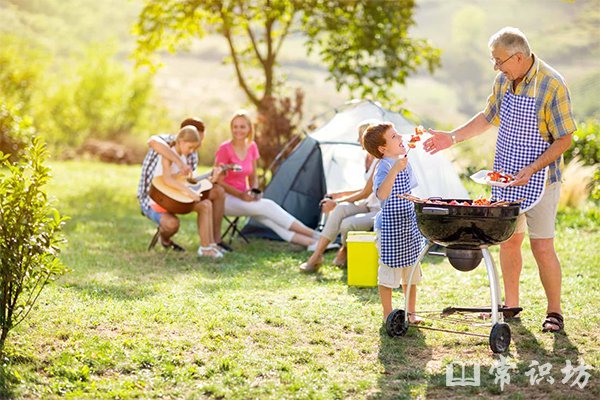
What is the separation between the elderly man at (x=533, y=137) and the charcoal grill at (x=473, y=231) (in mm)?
305

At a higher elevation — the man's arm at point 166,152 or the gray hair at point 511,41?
the gray hair at point 511,41

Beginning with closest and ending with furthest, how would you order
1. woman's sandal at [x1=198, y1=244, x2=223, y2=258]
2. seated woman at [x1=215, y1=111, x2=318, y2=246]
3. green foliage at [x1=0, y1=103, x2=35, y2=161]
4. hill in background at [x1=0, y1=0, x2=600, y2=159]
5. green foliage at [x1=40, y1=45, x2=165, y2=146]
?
woman's sandal at [x1=198, y1=244, x2=223, y2=258]
seated woman at [x1=215, y1=111, x2=318, y2=246]
green foliage at [x1=0, y1=103, x2=35, y2=161]
green foliage at [x1=40, y1=45, x2=165, y2=146]
hill in background at [x1=0, y1=0, x2=600, y2=159]

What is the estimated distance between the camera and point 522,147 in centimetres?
504

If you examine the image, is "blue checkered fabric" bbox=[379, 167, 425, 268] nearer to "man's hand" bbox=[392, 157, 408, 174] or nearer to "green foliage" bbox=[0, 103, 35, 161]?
"man's hand" bbox=[392, 157, 408, 174]

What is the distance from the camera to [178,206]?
766 centimetres

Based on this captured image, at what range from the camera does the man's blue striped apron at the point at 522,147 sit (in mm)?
4996

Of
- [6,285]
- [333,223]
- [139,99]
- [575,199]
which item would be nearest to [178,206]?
[333,223]

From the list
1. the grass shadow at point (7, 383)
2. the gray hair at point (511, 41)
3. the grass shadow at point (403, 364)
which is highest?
the gray hair at point (511, 41)

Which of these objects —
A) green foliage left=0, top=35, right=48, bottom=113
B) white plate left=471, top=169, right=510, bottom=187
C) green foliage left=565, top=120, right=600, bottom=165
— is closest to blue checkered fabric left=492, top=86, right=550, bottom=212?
white plate left=471, top=169, right=510, bottom=187

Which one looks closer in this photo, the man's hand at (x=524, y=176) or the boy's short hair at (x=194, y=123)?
the man's hand at (x=524, y=176)

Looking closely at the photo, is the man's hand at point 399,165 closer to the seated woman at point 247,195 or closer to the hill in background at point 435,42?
the seated woman at point 247,195

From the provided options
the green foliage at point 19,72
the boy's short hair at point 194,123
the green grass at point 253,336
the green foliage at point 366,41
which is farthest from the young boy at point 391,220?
the green foliage at point 19,72

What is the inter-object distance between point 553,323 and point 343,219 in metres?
2.48

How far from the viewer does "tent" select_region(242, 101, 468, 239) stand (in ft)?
28.4
